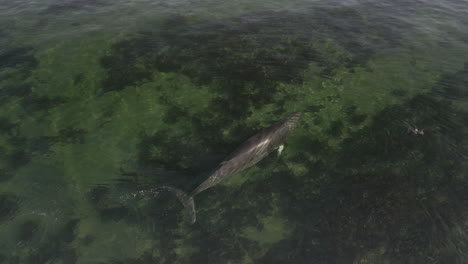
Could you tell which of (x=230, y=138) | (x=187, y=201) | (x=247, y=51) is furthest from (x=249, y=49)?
(x=187, y=201)

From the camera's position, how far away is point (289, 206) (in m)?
11.6

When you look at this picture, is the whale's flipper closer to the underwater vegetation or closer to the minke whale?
the minke whale

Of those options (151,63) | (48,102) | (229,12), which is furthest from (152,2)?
(48,102)

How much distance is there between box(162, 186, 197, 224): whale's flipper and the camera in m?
11.1

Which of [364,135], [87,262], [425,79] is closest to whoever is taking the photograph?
[87,262]

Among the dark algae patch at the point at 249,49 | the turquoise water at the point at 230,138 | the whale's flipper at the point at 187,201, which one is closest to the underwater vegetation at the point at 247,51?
the dark algae patch at the point at 249,49

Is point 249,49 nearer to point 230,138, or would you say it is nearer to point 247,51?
point 247,51

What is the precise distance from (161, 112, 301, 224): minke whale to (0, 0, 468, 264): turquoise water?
318 mm

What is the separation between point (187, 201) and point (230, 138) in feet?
13.0

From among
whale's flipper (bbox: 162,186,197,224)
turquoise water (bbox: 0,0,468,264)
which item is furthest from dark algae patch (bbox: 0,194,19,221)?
whale's flipper (bbox: 162,186,197,224)

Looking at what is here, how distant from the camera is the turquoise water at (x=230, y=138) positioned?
10.5m

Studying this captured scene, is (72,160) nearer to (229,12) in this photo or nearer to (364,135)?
(364,135)

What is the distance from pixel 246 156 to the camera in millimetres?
12359

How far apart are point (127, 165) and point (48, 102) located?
22.7ft
